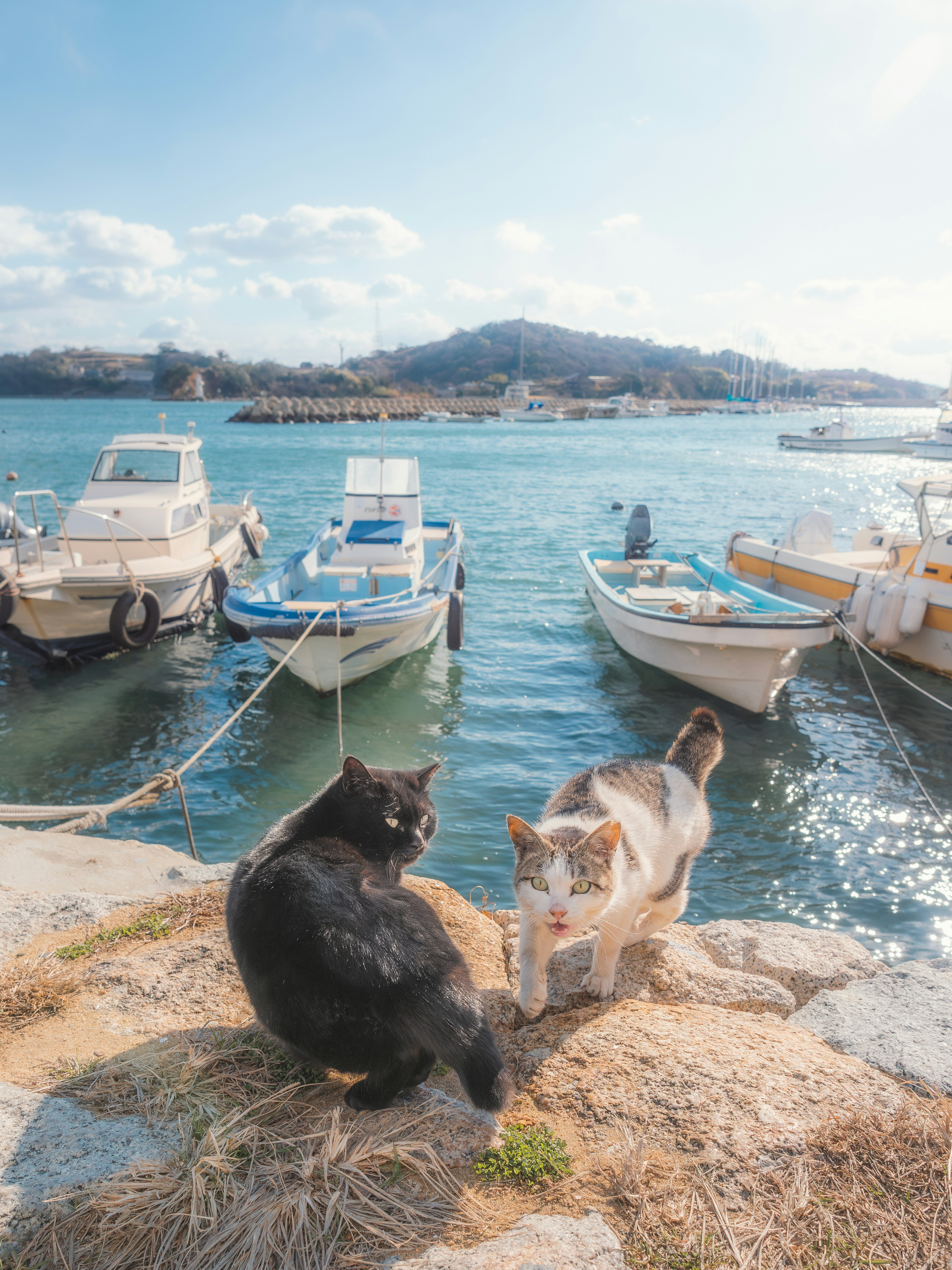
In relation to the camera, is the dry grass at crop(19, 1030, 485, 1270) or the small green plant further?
the small green plant

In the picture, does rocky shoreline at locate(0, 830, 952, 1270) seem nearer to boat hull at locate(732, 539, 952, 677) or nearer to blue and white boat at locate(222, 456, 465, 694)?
blue and white boat at locate(222, 456, 465, 694)

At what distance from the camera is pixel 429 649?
13492mm

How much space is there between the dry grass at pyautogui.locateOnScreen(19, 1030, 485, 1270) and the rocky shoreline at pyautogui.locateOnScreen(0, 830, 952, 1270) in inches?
1.0

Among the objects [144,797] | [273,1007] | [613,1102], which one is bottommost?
[144,797]

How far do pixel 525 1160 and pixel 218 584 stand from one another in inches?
549

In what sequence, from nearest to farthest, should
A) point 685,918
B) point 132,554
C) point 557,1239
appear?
point 557,1239, point 685,918, point 132,554

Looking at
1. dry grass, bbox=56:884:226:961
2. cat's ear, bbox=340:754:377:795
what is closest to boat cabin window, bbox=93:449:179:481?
dry grass, bbox=56:884:226:961

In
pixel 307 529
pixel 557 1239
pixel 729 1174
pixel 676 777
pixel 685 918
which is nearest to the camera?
pixel 557 1239

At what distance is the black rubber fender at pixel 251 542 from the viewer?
18.4m

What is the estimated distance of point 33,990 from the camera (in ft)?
10.4

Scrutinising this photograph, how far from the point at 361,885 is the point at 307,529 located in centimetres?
2385

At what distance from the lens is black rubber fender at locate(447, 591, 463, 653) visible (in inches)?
475

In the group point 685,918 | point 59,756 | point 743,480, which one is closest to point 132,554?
point 59,756

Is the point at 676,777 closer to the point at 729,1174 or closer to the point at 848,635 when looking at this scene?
the point at 729,1174
